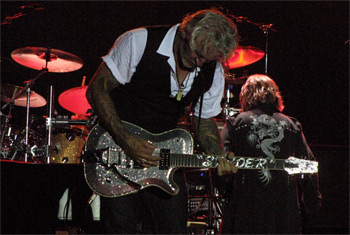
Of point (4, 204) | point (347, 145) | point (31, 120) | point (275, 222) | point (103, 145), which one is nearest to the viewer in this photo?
point (103, 145)

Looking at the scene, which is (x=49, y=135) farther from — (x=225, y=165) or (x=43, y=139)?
(x=225, y=165)

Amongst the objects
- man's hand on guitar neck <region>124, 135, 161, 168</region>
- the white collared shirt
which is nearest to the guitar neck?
man's hand on guitar neck <region>124, 135, 161, 168</region>

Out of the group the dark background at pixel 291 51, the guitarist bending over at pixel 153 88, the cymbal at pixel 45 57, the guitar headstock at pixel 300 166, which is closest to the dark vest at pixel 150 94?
the guitarist bending over at pixel 153 88

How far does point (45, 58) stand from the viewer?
18.0 ft

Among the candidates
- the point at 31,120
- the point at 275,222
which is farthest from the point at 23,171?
the point at 275,222

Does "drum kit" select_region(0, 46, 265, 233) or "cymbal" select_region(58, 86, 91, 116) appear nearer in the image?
"drum kit" select_region(0, 46, 265, 233)

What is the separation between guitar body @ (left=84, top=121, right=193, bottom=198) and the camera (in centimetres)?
235

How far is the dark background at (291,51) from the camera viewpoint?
6.50m

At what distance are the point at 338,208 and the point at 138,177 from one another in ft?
17.1

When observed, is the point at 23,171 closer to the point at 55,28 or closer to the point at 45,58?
the point at 45,58

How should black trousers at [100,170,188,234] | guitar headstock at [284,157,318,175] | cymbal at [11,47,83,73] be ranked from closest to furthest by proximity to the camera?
black trousers at [100,170,188,234]
guitar headstock at [284,157,318,175]
cymbal at [11,47,83,73]

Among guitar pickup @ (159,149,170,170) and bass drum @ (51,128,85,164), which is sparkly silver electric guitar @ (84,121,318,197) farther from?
bass drum @ (51,128,85,164)

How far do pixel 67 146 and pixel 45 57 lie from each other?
4.71 ft

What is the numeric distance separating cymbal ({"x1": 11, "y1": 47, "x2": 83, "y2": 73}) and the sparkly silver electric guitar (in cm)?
327
